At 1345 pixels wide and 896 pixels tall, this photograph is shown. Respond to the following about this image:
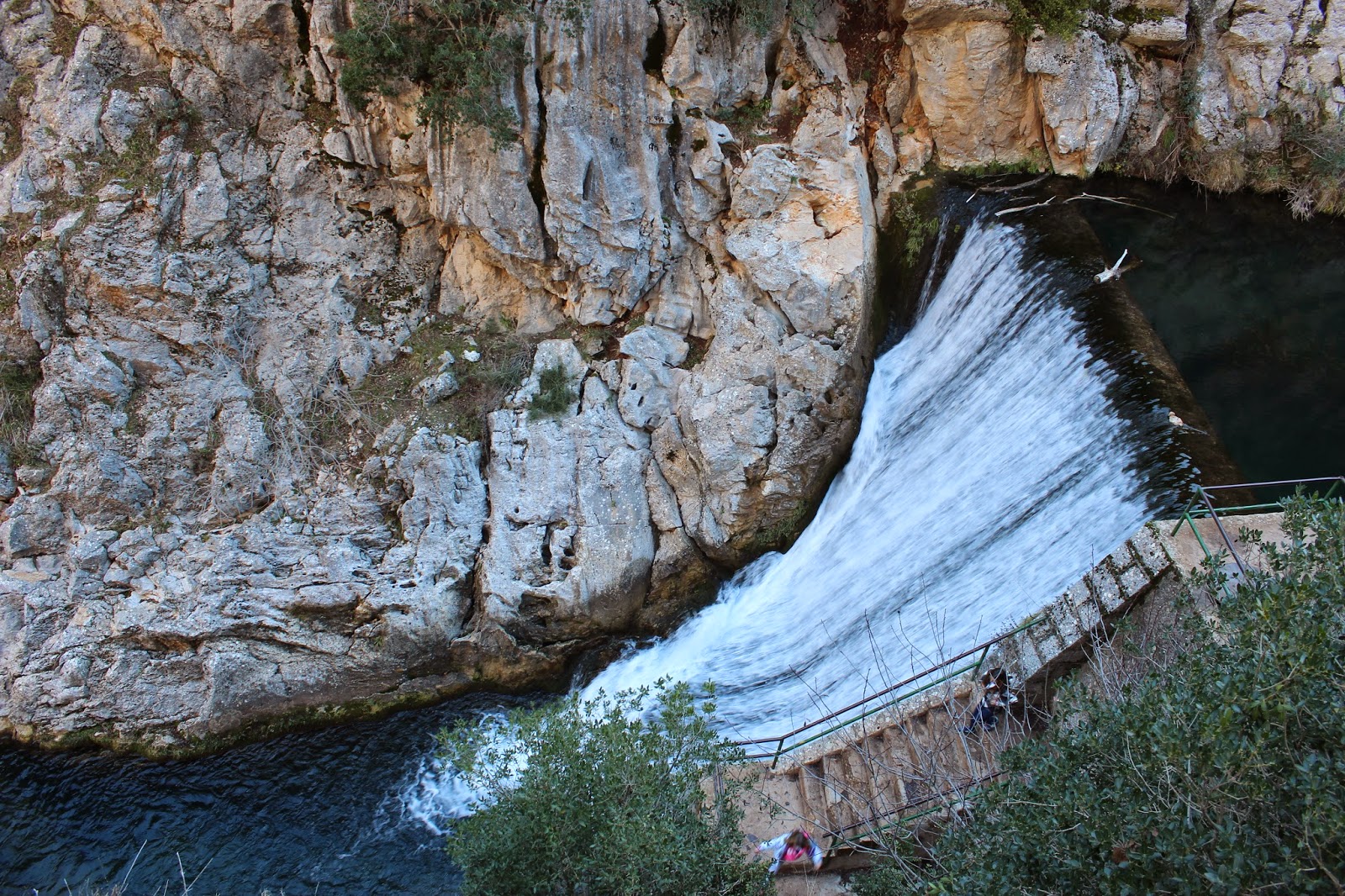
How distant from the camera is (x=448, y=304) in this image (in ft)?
47.2

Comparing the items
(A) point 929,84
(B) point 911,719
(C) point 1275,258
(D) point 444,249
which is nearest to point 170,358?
(D) point 444,249

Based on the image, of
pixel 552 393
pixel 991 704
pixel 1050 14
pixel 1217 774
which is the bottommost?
pixel 1217 774

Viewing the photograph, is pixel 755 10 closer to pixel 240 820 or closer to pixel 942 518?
pixel 942 518

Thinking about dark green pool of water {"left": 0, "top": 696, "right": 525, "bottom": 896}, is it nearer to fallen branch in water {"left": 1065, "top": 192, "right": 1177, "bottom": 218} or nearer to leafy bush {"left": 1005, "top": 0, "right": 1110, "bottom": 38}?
fallen branch in water {"left": 1065, "top": 192, "right": 1177, "bottom": 218}

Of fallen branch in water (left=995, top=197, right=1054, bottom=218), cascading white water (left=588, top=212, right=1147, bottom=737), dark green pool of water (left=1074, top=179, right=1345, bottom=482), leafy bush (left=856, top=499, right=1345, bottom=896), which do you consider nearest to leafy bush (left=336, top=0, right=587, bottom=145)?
fallen branch in water (left=995, top=197, right=1054, bottom=218)

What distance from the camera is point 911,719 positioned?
27.9ft

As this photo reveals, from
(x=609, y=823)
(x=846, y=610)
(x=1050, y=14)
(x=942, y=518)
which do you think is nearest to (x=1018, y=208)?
(x=1050, y=14)

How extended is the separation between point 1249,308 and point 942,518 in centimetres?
611

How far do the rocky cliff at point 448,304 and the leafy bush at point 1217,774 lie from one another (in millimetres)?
7882

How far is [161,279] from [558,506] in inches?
291

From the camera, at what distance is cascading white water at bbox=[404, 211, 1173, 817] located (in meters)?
9.11

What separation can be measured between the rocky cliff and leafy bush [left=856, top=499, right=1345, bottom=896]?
788 cm

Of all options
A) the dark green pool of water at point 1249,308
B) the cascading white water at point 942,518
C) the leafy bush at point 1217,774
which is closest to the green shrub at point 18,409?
the cascading white water at point 942,518

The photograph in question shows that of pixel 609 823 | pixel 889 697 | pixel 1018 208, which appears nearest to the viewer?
pixel 609 823
